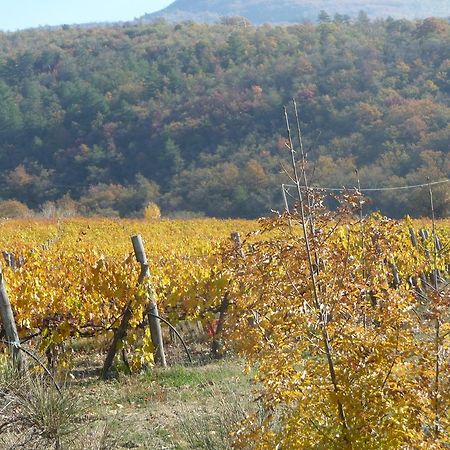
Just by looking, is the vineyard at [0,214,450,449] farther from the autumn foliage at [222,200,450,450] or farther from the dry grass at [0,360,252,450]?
the dry grass at [0,360,252,450]

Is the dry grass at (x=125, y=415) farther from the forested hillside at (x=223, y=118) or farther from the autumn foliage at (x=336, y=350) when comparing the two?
the forested hillside at (x=223, y=118)

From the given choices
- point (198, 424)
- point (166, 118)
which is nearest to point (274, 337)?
point (198, 424)

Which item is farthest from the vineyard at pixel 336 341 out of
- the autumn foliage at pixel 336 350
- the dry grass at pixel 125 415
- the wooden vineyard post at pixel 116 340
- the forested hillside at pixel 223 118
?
the forested hillside at pixel 223 118

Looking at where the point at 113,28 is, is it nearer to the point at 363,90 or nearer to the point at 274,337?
the point at 363,90

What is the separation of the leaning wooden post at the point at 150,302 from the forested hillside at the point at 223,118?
28141 millimetres

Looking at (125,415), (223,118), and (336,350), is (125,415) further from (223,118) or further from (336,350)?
(223,118)

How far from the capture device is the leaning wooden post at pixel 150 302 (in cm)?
823

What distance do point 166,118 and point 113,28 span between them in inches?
1302

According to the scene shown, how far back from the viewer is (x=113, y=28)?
85.4m

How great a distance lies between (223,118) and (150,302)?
46179 millimetres

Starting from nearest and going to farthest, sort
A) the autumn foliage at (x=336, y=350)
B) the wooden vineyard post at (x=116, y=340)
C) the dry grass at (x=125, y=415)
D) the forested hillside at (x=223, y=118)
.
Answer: the autumn foliage at (x=336, y=350) < the dry grass at (x=125, y=415) < the wooden vineyard post at (x=116, y=340) < the forested hillside at (x=223, y=118)

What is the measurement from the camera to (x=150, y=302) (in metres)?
8.37

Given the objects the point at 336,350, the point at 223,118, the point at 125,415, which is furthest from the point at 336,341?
the point at 223,118

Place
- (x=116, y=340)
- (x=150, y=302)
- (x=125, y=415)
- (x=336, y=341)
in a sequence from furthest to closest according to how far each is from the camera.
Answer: (x=150, y=302) → (x=116, y=340) → (x=125, y=415) → (x=336, y=341)
